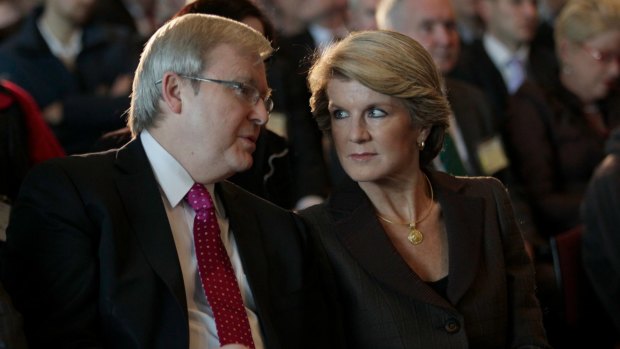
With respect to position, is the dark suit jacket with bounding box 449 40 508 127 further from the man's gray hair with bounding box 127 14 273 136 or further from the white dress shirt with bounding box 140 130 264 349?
the white dress shirt with bounding box 140 130 264 349

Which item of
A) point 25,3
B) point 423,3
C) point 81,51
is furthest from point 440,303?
point 25,3

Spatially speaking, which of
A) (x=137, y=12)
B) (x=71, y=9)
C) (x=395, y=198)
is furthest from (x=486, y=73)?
(x=395, y=198)

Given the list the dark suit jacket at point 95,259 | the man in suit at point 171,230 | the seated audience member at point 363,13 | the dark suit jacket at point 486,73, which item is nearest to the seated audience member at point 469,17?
the dark suit jacket at point 486,73

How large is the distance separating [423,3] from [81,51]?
164 centimetres

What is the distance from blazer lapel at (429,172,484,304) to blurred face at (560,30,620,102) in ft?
7.99

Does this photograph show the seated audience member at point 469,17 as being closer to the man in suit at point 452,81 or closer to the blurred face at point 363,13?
the blurred face at point 363,13

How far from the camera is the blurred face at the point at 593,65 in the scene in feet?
18.4

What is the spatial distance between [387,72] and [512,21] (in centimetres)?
369

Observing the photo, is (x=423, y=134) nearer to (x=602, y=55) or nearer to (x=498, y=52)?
(x=602, y=55)

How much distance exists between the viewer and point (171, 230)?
110 inches

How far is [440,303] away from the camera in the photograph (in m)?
3.10

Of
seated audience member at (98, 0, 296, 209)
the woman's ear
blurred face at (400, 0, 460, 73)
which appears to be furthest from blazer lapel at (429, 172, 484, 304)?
blurred face at (400, 0, 460, 73)

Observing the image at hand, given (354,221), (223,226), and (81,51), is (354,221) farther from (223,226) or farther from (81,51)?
(81,51)

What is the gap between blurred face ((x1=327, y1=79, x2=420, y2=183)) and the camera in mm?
3189
